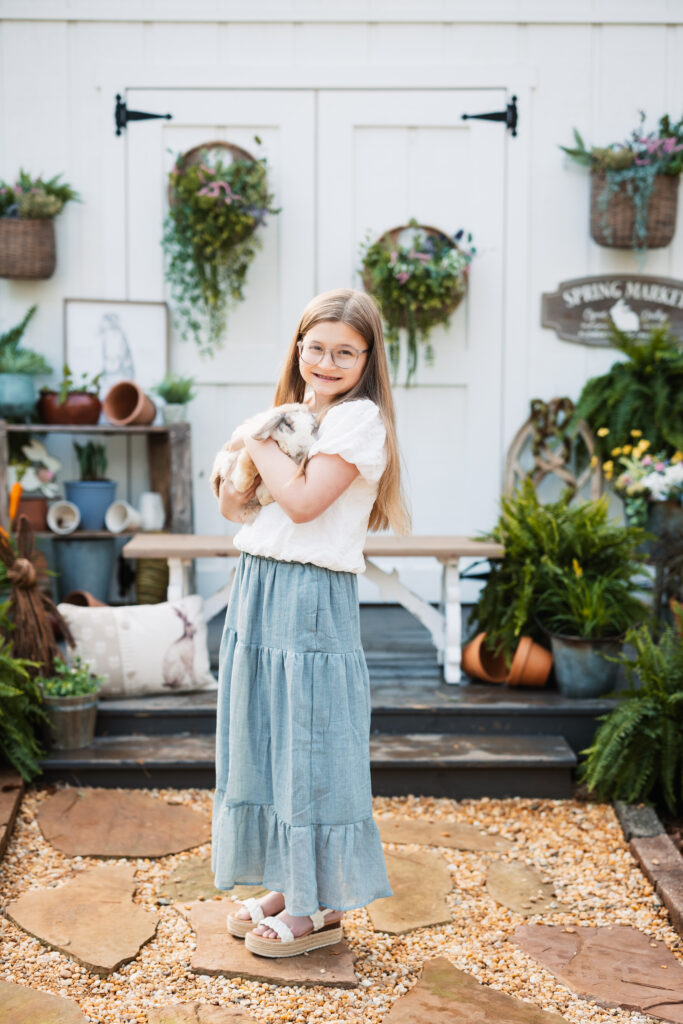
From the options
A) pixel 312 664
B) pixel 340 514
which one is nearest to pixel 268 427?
pixel 340 514

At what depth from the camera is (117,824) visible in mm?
3150

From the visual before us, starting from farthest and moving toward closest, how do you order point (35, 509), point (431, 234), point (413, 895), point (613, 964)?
point (431, 234) → point (35, 509) → point (413, 895) → point (613, 964)

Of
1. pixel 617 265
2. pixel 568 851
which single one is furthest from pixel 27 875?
pixel 617 265

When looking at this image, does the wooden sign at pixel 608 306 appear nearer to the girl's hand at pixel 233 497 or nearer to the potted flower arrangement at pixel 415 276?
the potted flower arrangement at pixel 415 276

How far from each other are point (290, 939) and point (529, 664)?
1.85m

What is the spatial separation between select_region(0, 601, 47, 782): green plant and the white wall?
2369 mm

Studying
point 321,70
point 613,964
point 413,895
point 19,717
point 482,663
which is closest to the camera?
point 613,964

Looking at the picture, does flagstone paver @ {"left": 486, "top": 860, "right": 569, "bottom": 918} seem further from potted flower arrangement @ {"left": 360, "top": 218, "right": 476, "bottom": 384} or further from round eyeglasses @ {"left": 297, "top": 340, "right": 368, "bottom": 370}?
potted flower arrangement @ {"left": 360, "top": 218, "right": 476, "bottom": 384}

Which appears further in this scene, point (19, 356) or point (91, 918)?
point (19, 356)

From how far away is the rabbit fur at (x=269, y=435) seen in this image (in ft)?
7.33

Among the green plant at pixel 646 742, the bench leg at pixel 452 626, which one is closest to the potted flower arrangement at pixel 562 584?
the bench leg at pixel 452 626

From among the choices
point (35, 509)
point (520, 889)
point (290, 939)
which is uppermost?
point (35, 509)

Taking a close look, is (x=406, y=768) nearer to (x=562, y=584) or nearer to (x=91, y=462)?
(x=562, y=584)

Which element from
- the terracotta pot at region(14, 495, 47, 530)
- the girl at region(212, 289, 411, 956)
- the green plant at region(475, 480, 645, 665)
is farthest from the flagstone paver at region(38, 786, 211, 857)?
the terracotta pot at region(14, 495, 47, 530)
